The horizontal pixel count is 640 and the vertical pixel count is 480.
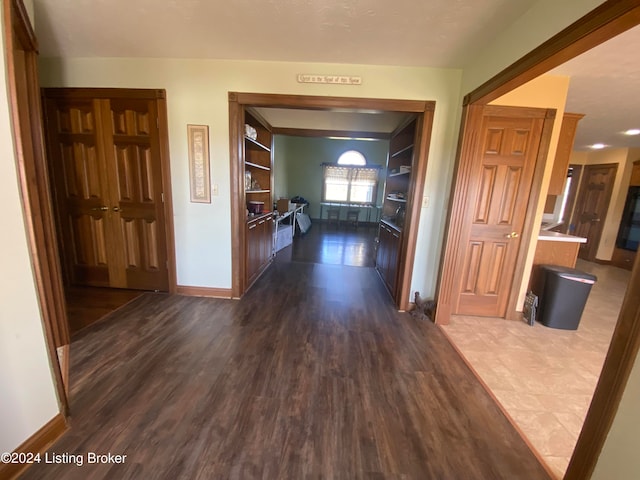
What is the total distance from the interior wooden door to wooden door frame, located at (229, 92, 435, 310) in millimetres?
489

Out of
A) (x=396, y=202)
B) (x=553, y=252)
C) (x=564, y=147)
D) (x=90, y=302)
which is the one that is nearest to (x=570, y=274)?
(x=553, y=252)

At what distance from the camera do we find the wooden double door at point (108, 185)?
2727 millimetres

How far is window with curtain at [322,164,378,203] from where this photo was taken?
9477mm

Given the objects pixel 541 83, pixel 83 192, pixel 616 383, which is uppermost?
pixel 541 83

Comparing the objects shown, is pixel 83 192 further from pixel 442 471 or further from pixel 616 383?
pixel 616 383

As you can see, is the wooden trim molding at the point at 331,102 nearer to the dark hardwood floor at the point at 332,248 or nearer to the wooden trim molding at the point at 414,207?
the wooden trim molding at the point at 414,207

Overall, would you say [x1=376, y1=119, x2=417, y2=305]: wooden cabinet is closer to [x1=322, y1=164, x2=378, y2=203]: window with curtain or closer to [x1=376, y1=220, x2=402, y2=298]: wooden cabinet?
[x1=376, y1=220, x2=402, y2=298]: wooden cabinet

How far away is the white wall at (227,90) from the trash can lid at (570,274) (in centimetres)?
120

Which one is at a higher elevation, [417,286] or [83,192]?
[83,192]

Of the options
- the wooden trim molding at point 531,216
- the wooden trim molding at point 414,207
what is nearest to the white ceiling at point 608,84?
the wooden trim molding at point 531,216

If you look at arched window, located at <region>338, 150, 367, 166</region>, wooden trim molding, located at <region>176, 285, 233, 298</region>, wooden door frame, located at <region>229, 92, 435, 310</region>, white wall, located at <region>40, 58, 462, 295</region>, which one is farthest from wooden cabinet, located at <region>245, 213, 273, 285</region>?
arched window, located at <region>338, 150, 367, 166</region>

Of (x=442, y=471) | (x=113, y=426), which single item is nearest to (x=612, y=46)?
(x=442, y=471)

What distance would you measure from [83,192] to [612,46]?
5.07 meters

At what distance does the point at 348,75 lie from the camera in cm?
257
